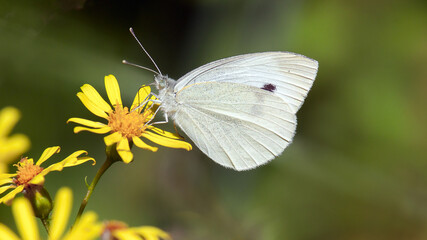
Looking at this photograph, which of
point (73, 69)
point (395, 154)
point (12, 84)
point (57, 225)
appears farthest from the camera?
point (395, 154)

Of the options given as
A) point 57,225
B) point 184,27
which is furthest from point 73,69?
point 57,225

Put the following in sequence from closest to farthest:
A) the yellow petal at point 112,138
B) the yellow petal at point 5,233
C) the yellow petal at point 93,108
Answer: the yellow petal at point 5,233 → the yellow petal at point 112,138 → the yellow petal at point 93,108

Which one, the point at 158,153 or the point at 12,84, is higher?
the point at 12,84

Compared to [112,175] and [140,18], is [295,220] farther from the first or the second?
[140,18]

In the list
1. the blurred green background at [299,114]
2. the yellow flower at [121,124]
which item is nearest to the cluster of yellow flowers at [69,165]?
the yellow flower at [121,124]

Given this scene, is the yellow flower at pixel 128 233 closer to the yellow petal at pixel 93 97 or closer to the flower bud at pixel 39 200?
the flower bud at pixel 39 200

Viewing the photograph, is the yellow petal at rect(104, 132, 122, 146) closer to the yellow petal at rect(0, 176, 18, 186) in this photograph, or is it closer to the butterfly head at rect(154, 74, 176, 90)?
the yellow petal at rect(0, 176, 18, 186)

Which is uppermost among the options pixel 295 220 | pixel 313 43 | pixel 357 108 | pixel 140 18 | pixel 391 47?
pixel 140 18
